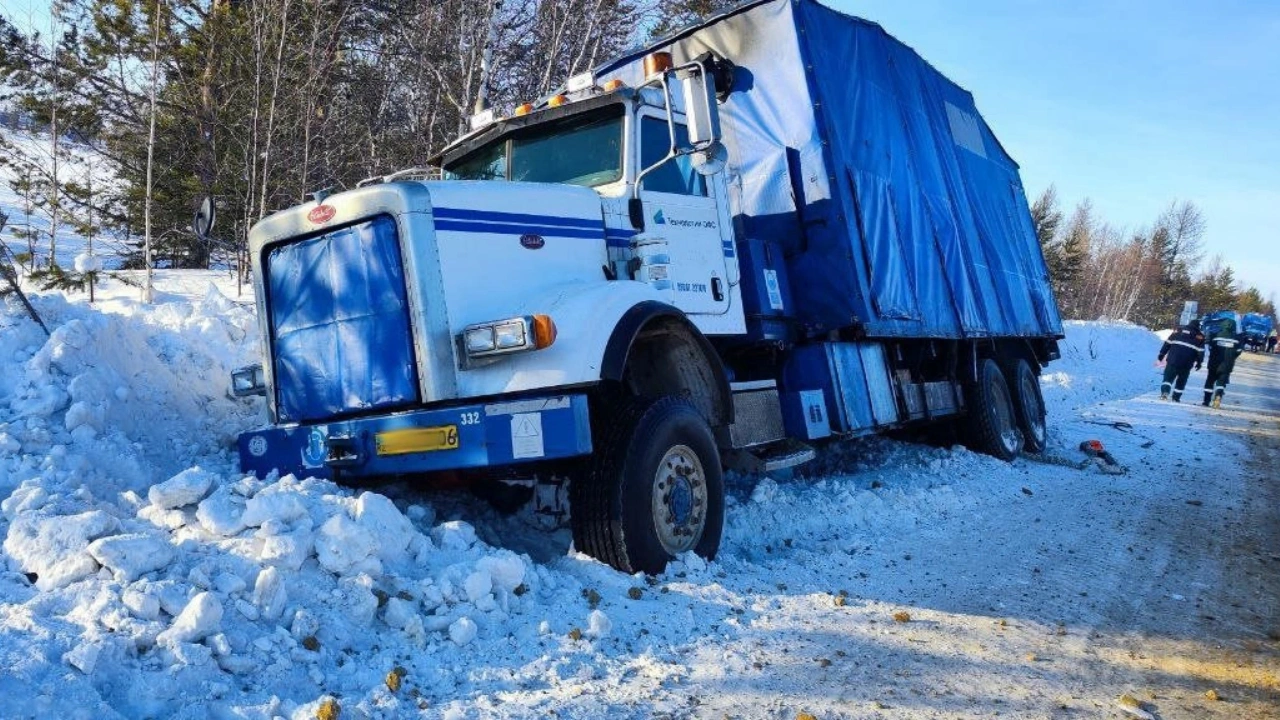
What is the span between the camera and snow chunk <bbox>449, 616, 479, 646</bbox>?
360cm

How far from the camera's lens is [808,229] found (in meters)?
7.07

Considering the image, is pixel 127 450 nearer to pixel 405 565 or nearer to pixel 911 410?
pixel 405 565

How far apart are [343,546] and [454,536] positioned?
610 mm

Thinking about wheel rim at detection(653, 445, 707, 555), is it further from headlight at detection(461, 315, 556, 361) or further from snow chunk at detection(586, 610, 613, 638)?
headlight at detection(461, 315, 556, 361)

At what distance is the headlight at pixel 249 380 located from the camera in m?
5.27

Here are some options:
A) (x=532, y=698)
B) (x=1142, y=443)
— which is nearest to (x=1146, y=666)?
(x=532, y=698)

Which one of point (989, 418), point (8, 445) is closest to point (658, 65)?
point (8, 445)

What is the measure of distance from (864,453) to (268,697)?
750cm

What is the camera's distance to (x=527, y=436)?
4.27 metres

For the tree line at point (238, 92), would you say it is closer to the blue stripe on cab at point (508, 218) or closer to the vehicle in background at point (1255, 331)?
the blue stripe on cab at point (508, 218)

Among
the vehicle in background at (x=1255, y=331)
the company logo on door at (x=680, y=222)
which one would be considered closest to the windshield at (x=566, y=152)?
the company logo on door at (x=680, y=222)

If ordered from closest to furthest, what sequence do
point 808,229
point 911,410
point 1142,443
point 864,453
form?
point 808,229
point 911,410
point 864,453
point 1142,443

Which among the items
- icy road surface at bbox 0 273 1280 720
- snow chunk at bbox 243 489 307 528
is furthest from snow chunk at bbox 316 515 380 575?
snow chunk at bbox 243 489 307 528

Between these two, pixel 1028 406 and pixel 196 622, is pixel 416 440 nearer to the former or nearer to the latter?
pixel 196 622
